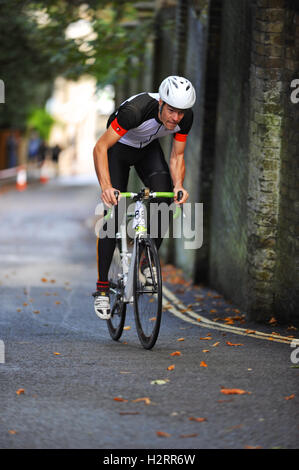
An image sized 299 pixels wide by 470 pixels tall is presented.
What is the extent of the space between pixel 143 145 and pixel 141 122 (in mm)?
376

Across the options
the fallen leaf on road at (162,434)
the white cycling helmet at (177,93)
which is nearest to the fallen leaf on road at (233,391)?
the fallen leaf on road at (162,434)

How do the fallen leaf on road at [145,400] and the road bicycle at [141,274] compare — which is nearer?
the fallen leaf on road at [145,400]

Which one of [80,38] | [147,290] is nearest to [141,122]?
[147,290]

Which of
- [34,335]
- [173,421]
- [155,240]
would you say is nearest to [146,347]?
[155,240]

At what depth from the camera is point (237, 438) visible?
491cm

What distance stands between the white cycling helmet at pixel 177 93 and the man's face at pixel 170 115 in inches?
3.9

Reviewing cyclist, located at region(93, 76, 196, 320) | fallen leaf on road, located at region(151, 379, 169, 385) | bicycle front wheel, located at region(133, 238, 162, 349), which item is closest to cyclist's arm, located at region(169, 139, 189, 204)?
cyclist, located at region(93, 76, 196, 320)

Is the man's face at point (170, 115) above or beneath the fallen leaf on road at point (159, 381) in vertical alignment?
above

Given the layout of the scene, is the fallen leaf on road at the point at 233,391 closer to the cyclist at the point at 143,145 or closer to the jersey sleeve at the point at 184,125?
the cyclist at the point at 143,145

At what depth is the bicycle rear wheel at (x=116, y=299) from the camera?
7723mm

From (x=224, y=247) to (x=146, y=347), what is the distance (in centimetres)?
403

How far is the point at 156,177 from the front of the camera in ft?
24.5

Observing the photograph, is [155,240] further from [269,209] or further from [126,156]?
[269,209]

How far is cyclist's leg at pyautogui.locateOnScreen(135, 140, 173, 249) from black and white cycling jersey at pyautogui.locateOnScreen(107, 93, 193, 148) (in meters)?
0.12
